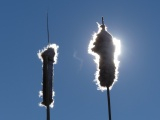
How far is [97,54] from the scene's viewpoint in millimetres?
23859

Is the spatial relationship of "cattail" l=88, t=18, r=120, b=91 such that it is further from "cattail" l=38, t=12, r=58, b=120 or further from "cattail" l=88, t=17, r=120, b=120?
"cattail" l=38, t=12, r=58, b=120

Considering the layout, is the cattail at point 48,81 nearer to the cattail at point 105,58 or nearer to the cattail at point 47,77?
the cattail at point 47,77

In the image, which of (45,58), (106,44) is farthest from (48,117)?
(106,44)

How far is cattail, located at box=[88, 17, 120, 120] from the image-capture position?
76.6ft

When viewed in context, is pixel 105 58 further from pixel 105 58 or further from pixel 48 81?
pixel 48 81

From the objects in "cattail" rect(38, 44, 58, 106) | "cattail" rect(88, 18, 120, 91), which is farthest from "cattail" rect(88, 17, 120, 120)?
"cattail" rect(38, 44, 58, 106)

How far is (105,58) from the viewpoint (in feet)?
77.0

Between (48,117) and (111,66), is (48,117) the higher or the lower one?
the lower one

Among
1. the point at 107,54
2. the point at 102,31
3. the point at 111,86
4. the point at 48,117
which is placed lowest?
the point at 48,117

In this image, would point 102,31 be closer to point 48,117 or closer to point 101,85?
point 101,85

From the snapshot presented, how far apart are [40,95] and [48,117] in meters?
1.58

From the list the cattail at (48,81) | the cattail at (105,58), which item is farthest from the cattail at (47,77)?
the cattail at (105,58)

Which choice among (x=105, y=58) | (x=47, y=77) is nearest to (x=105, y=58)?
(x=105, y=58)

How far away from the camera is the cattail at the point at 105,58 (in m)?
23.3
